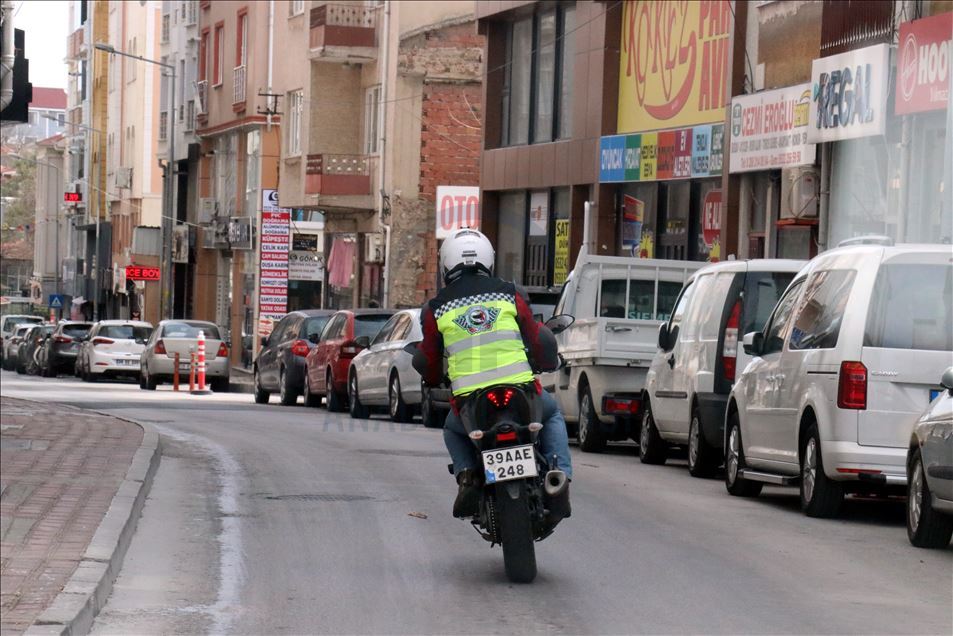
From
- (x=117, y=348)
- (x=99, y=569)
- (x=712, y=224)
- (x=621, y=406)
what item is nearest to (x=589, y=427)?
(x=621, y=406)

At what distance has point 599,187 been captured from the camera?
33.1 m


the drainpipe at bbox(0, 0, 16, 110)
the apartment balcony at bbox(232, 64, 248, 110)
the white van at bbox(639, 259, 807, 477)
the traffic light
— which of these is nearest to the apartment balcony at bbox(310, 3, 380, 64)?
the apartment balcony at bbox(232, 64, 248, 110)

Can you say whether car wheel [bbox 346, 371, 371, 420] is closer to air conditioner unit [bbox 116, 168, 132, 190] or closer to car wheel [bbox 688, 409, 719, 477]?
car wheel [bbox 688, 409, 719, 477]

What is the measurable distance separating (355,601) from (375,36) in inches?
1488

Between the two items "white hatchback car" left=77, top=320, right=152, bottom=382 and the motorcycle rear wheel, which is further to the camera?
"white hatchback car" left=77, top=320, right=152, bottom=382

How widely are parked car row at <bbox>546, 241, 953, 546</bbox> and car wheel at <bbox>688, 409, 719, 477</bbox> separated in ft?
0.06

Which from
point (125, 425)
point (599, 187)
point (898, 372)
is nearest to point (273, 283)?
point (599, 187)

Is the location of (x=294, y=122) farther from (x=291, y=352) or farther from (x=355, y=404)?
(x=355, y=404)

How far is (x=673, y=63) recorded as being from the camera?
30562mm

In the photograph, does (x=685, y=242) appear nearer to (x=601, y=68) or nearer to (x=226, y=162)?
(x=601, y=68)

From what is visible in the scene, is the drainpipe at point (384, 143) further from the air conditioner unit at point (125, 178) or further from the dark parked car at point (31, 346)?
the air conditioner unit at point (125, 178)

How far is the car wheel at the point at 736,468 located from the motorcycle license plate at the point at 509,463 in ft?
18.3

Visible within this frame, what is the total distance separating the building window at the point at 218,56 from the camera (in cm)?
6025

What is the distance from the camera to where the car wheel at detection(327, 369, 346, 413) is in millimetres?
28094
